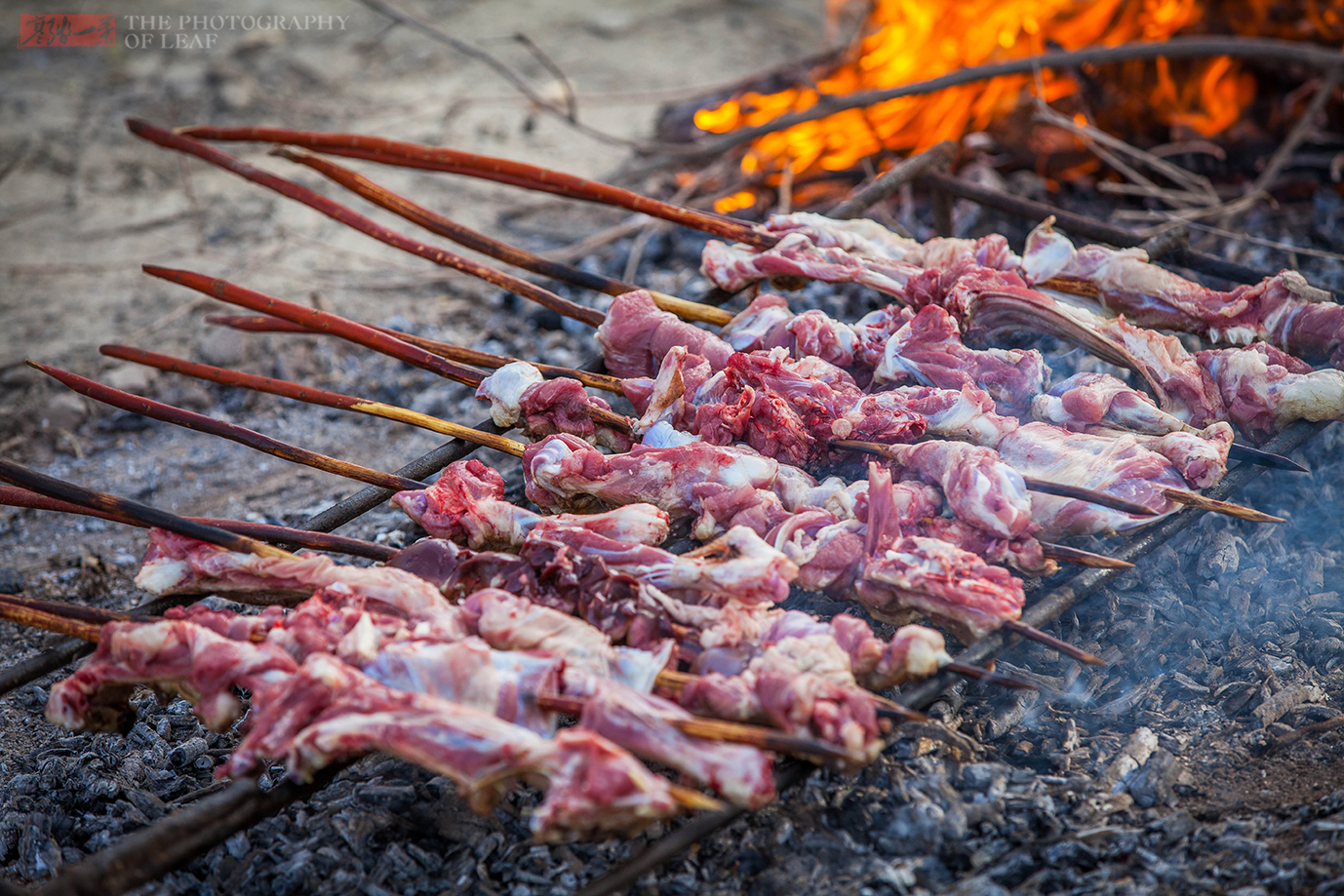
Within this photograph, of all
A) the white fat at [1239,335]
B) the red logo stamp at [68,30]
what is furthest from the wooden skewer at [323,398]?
the red logo stamp at [68,30]

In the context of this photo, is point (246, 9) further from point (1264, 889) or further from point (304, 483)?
point (1264, 889)

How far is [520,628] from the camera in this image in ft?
7.66

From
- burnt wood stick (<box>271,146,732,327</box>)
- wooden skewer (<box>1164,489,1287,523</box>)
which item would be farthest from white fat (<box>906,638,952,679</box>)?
burnt wood stick (<box>271,146,732,327</box>)

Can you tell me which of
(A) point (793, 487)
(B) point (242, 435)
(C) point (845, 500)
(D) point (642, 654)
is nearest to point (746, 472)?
(A) point (793, 487)

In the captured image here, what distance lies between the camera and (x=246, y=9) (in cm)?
1076

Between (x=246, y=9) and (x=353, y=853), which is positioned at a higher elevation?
(x=246, y=9)

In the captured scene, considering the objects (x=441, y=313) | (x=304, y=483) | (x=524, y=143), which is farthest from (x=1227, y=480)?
(x=524, y=143)

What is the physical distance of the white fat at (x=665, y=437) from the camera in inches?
119

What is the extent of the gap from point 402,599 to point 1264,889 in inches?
88.5

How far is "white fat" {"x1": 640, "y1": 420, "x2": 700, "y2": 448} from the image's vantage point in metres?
3.02

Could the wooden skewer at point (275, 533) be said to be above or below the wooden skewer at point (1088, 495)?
below

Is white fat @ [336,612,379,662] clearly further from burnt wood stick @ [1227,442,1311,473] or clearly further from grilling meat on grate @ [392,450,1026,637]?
burnt wood stick @ [1227,442,1311,473]

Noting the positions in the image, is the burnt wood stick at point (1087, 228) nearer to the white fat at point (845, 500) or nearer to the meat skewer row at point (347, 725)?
the white fat at point (845, 500)

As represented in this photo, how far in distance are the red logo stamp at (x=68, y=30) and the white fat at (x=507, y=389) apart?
927 centimetres
